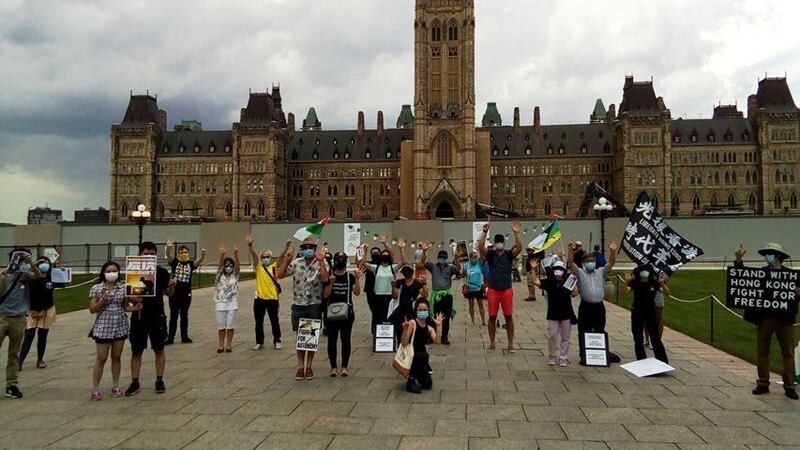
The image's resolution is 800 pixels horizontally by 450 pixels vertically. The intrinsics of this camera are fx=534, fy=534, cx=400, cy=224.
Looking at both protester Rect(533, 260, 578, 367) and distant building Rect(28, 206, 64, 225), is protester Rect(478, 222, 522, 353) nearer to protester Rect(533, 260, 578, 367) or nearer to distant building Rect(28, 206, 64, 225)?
protester Rect(533, 260, 578, 367)

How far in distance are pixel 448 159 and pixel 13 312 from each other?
7127cm

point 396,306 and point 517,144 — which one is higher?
point 517,144

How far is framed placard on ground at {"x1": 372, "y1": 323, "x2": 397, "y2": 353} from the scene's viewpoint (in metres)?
10.5

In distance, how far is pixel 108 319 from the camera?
7.60 metres

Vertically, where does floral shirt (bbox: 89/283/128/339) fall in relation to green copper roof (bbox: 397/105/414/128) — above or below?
below

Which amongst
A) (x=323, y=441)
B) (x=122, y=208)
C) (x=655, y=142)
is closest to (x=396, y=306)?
(x=323, y=441)

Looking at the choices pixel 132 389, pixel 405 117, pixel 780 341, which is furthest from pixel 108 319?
pixel 405 117

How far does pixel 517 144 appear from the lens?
94125 mm

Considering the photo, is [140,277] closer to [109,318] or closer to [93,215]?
[109,318]

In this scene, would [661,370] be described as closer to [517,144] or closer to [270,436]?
[270,436]

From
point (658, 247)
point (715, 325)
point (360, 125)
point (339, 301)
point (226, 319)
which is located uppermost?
point (360, 125)

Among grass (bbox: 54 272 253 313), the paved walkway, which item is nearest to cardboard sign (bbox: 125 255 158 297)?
the paved walkway

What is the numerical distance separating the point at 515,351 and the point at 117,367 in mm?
7323

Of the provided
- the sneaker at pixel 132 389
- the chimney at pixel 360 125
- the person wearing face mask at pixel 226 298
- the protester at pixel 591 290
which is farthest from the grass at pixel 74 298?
the chimney at pixel 360 125
